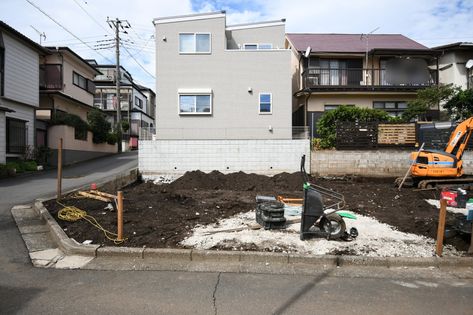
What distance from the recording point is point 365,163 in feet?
46.1

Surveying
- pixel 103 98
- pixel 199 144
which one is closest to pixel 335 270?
pixel 199 144

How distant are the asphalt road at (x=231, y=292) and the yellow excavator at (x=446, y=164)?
805cm

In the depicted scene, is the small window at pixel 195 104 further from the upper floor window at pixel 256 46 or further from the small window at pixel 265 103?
the upper floor window at pixel 256 46

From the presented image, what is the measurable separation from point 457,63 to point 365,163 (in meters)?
11.9

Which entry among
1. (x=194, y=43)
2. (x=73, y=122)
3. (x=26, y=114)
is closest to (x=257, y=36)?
(x=194, y=43)

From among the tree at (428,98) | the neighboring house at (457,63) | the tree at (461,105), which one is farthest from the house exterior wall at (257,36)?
the neighboring house at (457,63)

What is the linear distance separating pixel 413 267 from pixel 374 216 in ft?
9.31

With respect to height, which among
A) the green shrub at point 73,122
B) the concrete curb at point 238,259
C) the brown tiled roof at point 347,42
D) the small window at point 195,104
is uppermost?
the brown tiled roof at point 347,42

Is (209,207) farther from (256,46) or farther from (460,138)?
(256,46)

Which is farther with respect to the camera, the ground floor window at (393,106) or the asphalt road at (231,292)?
the ground floor window at (393,106)

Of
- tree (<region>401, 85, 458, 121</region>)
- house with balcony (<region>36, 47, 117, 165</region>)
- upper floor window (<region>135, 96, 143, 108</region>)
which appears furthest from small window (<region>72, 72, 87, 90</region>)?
tree (<region>401, 85, 458, 121</region>)

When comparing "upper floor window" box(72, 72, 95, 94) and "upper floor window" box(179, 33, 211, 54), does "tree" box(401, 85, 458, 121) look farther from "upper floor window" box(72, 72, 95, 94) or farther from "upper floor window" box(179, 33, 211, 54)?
"upper floor window" box(72, 72, 95, 94)

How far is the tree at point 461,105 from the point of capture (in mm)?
16484

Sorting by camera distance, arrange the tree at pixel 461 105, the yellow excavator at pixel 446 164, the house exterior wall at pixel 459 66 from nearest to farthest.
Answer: the yellow excavator at pixel 446 164
the tree at pixel 461 105
the house exterior wall at pixel 459 66
